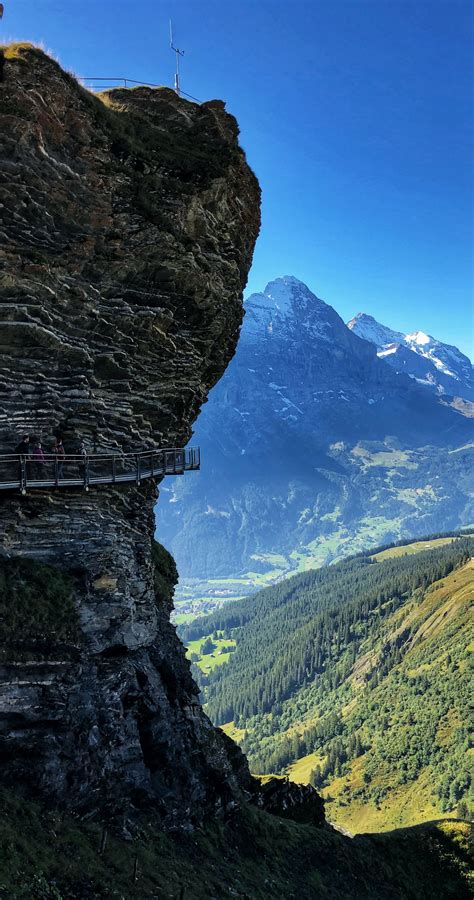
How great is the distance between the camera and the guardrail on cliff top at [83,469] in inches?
977

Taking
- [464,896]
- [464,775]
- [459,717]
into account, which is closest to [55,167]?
[464,896]

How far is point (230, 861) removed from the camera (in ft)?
98.6

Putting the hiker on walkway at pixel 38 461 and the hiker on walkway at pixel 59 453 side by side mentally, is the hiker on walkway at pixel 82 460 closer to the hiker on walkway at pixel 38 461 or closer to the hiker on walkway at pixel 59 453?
the hiker on walkway at pixel 59 453

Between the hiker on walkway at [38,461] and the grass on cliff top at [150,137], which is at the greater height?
the grass on cliff top at [150,137]

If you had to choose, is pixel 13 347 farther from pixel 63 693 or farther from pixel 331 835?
pixel 331 835

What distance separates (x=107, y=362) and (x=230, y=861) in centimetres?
2799

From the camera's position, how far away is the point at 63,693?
77.7ft

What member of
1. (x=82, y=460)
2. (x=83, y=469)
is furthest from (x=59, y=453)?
(x=83, y=469)

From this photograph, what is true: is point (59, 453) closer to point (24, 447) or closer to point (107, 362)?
point (24, 447)

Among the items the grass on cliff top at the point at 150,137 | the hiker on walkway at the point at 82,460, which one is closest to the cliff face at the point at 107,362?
the grass on cliff top at the point at 150,137

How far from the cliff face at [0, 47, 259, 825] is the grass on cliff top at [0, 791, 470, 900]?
1.70 metres

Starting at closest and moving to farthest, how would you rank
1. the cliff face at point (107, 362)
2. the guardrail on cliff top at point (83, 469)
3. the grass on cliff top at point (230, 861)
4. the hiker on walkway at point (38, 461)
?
the grass on cliff top at point (230, 861) → the cliff face at point (107, 362) → the guardrail on cliff top at point (83, 469) → the hiker on walkway at point (38, 461)

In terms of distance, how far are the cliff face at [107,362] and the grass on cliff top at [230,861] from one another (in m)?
1.70

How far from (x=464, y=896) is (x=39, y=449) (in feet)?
153
